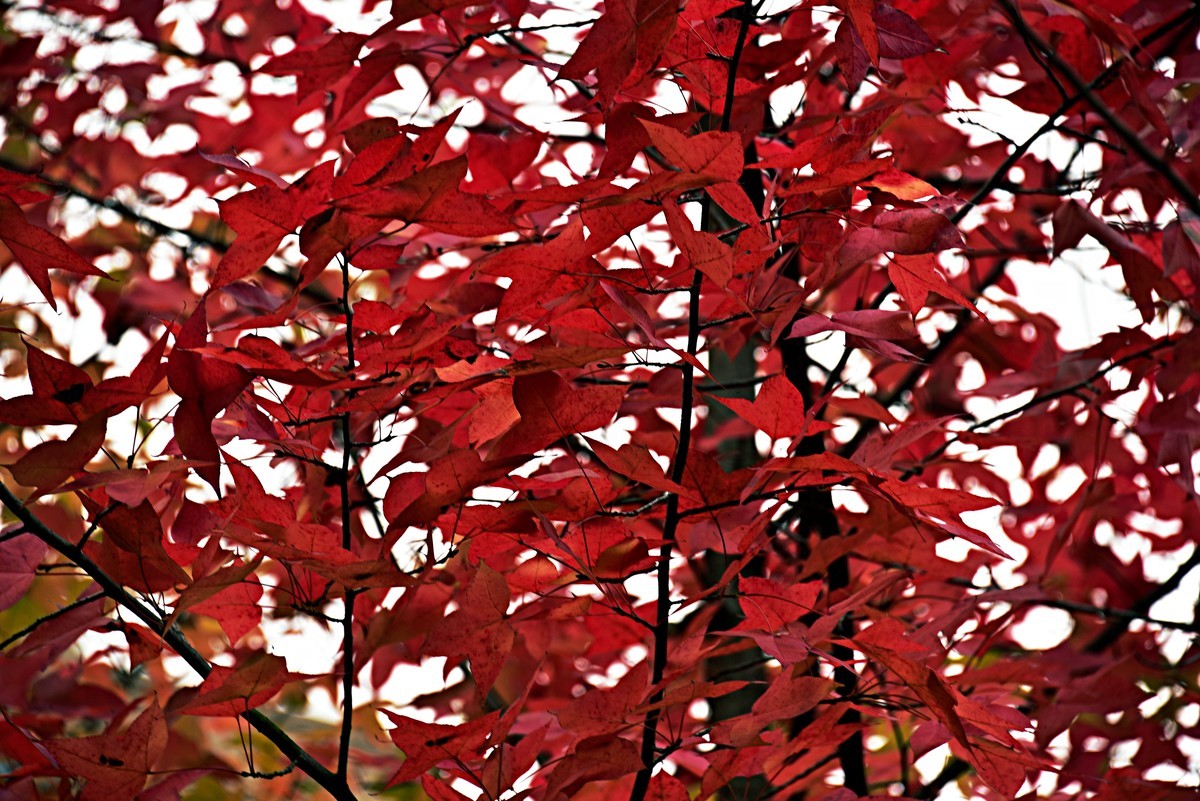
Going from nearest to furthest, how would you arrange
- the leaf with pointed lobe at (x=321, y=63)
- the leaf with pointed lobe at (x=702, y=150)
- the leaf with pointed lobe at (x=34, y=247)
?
the leaf with pointed lobe at (x=702, y=150), the leaf with pointed lobe at (x=34, y=247), the leaf with pointed lobe at (x=321, y=63)

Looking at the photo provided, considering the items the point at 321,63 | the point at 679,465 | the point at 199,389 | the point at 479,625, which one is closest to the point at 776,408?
the point at 679,465

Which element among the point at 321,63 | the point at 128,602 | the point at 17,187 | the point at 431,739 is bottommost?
the point at 431,739

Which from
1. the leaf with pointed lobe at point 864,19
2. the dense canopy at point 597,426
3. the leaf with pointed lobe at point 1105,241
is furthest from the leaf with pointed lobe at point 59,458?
the leaf with pointed lobe at point 1105,241

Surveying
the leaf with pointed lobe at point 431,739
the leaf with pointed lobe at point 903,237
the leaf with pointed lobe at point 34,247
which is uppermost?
the leaf with pointed lobe at point 34,247

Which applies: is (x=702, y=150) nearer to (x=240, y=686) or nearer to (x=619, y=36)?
(x=619, y=36)

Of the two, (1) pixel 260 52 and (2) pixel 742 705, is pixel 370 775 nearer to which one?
(2) pixel 742 705

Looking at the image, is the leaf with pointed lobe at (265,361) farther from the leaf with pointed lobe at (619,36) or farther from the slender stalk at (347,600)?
the leaf with pointed lobe at (619,36)

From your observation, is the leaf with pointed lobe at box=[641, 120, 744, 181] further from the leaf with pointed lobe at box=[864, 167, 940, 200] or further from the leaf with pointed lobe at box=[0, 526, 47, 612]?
the leaf with pointed lobe at box=[0, 526, 47, 612]

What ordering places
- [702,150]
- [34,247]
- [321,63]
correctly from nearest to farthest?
[702,150] → [34,247] → [321,63]

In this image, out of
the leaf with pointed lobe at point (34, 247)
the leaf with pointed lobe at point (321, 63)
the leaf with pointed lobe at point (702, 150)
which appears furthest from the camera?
the leaf with pointed lobe at point (321, 63)

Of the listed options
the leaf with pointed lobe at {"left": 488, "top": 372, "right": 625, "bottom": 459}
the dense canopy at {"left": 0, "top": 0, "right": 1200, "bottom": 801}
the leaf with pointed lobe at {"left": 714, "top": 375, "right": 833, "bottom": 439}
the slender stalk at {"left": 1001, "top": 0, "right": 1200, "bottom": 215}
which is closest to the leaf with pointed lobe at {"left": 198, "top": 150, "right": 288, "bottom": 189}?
the dense canopy at {"left": 0, "top": 0, "right": 1200, "bottom": 801}

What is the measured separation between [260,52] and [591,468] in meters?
1.03

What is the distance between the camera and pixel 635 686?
0.55m

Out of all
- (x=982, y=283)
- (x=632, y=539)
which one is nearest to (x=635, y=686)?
(x=632, y=539)
